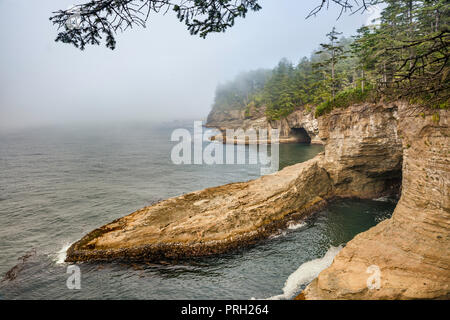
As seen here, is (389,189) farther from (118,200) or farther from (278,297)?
(118,200)

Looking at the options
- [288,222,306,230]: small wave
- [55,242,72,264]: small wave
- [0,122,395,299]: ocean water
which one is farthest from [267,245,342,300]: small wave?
[55,242,72,264]: small wave

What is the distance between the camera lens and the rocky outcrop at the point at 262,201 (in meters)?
15.4

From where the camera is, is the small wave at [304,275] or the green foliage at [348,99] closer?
the small wave at [304,275]

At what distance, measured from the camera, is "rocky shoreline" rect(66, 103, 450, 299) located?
33.4ft

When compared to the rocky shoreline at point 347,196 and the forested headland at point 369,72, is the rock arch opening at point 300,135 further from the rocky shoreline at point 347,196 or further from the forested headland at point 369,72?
the rocky shoreline at point 347,196

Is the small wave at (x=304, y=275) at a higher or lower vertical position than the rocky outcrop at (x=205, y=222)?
lower

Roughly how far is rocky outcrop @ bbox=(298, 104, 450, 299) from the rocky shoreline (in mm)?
38

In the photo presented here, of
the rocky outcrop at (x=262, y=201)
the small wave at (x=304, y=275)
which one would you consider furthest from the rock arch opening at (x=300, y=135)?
the small wave at (x=304, y=275)

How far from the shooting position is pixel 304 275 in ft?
42.4

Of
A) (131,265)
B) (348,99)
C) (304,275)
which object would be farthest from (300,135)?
(131,265)

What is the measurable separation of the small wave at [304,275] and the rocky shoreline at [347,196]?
4.99 ft

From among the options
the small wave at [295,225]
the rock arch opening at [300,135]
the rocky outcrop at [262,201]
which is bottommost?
the small wave at [295,225]

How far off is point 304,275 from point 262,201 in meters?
7.02

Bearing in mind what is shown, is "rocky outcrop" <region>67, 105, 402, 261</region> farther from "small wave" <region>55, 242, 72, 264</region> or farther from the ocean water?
the ocean water
